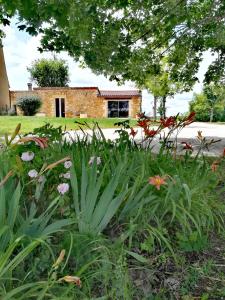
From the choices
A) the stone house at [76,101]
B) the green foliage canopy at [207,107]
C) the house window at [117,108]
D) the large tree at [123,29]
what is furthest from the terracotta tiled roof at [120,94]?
the large tree at [123,29]

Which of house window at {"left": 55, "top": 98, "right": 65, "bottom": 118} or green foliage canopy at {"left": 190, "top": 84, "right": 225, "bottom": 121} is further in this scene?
house window at {"left": 55, "top": 98, "right": 65, "bottom": 118}

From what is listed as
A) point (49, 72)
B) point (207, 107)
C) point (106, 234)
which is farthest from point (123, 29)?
point (49, 72)

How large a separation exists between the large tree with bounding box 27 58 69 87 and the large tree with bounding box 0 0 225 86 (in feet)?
→ 117

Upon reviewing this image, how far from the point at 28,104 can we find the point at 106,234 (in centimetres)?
2858

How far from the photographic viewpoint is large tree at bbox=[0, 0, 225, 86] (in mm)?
4879

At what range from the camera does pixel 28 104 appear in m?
29.5

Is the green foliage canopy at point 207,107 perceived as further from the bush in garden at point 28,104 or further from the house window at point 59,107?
the bush in garden at point 28,104

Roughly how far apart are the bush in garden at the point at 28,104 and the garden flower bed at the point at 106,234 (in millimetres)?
27705

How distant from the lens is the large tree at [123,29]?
488 centimetres

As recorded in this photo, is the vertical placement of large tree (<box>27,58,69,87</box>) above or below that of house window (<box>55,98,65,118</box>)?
above

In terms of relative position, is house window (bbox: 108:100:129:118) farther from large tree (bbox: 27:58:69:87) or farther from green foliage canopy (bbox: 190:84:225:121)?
large tree (bbox: 27:58:69:87)

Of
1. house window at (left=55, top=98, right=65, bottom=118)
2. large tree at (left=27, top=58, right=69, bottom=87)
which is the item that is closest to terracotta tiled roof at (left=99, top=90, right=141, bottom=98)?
house window at (left=55, top=98, right=65, bottom=118)

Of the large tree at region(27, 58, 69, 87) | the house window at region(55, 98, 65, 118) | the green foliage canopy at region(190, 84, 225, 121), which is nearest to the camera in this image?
the green foliage canopy at region(190, 84, 225, 121)

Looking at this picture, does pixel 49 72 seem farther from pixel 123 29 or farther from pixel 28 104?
Result: pixel 123 29
